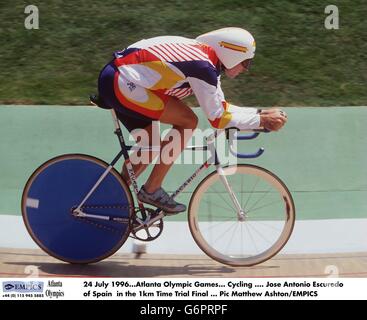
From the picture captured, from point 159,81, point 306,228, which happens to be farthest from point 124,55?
point 306,228

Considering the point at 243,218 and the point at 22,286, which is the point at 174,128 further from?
the point at 22,286

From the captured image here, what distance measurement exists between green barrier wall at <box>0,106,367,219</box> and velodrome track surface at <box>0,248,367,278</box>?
0.82 metres

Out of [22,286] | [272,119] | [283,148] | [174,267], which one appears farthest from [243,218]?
[283,148]

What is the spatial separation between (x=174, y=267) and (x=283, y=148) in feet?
6.87

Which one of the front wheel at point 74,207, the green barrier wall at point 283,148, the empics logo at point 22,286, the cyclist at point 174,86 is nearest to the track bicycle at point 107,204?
the front wheel at point 74,207

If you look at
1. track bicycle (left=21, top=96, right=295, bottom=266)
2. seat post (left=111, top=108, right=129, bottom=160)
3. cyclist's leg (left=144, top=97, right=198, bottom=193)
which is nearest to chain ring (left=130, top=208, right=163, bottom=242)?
track bicycle (left=21, top=96, right=295, bottom=266)

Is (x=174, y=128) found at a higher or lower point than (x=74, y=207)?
higher

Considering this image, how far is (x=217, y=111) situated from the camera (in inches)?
179

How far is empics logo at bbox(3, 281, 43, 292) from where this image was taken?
441 centimetres

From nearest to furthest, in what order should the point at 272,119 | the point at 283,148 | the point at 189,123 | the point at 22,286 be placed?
the point at 22,286
the point at 272,119
the point at 189,123
the point at 283,148

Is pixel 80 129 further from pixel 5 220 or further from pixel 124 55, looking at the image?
pixel 124 55

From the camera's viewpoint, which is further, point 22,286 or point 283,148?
point 283,148
